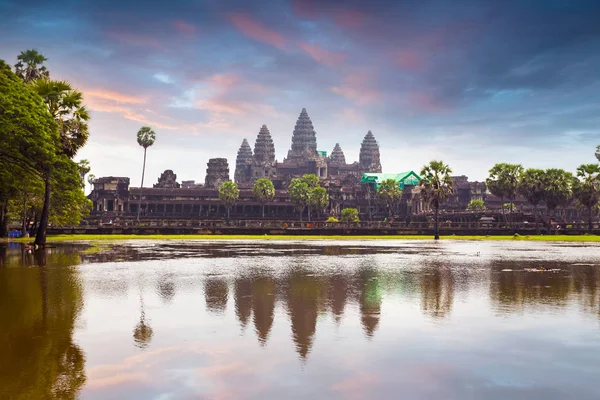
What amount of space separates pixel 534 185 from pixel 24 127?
76056mm

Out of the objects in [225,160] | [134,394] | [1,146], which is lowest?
[134,394]

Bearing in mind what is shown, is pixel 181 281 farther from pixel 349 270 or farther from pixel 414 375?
pixel 414 375

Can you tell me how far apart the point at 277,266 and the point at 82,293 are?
424 inches

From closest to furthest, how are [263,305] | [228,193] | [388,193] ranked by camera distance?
[263,305] < [228,193] < [388,193]

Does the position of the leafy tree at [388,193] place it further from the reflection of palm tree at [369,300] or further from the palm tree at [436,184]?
the reflection of palm tree at [369,300]

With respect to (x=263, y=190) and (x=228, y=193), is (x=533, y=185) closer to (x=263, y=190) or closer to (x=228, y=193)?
(x=263, y=190)

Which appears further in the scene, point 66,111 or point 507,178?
point 507,178

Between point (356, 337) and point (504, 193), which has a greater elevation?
point (504, 193)

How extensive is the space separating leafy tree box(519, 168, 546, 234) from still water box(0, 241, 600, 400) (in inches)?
2868

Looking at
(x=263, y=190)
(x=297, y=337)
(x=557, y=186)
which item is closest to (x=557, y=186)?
(x=557, y=186)

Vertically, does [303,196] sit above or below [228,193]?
below

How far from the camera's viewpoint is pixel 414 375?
28.5ft

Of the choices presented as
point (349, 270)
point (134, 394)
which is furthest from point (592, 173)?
point (134, 394)

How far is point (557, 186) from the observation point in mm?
87250
